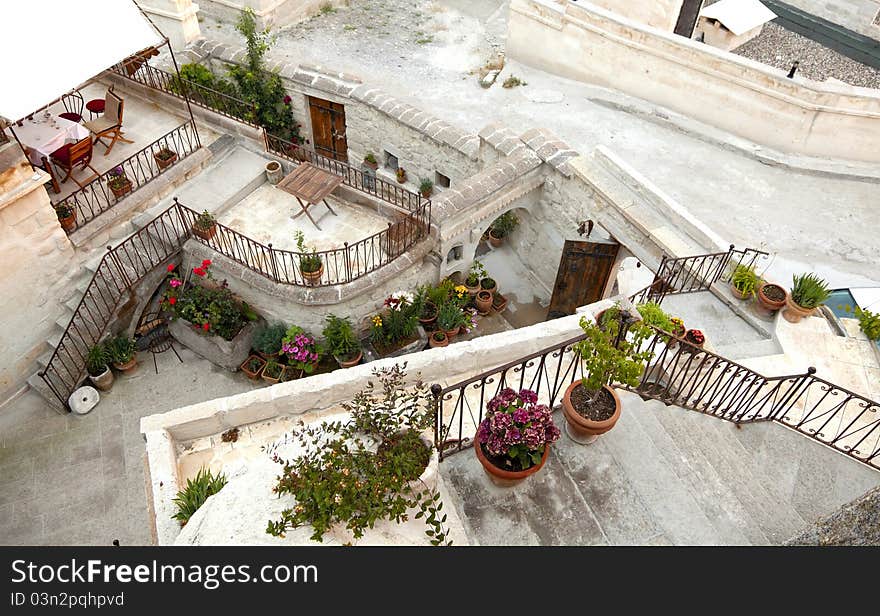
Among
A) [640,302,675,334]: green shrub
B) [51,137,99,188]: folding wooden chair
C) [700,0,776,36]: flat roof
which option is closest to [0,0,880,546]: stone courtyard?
[640,302,675,334]: green shrub

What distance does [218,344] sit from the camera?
998cm

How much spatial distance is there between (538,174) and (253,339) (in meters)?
5.54

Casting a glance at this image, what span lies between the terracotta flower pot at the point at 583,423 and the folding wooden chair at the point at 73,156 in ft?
27.8

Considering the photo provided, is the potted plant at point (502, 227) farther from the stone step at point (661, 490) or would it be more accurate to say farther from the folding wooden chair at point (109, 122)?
the stone step at point (661, 490)

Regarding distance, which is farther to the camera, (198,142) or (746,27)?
(746,27)

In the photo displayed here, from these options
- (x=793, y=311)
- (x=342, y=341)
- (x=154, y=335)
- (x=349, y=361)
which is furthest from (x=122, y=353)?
(x=793, y=311)

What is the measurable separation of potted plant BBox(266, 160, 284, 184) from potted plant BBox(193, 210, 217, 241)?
1.66m

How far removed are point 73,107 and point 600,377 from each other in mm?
10925

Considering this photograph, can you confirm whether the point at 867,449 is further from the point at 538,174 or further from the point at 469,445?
the point at 538,174

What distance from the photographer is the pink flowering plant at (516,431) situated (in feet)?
16.6

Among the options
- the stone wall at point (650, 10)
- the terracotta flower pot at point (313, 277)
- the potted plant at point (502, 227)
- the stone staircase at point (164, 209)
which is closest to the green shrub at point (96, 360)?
the stone staircase at point (164, 209)

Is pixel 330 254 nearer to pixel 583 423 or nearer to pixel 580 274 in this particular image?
pixel 580 274

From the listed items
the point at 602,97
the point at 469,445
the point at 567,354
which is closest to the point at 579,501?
the point at 469,445

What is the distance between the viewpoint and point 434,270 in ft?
35.5
